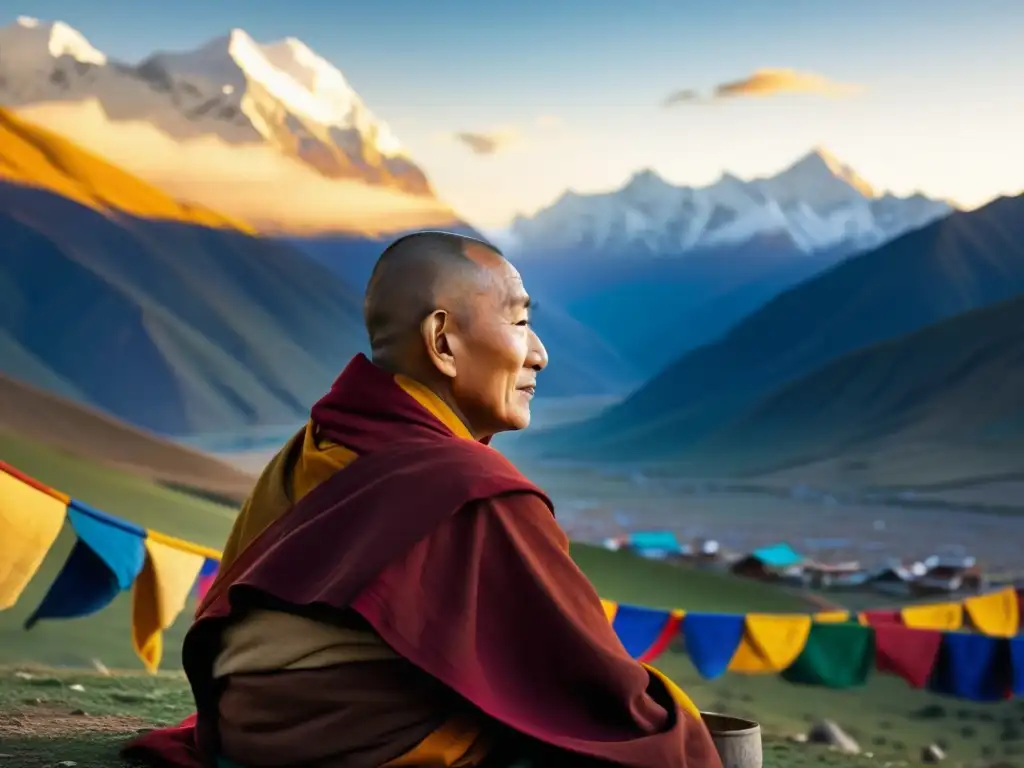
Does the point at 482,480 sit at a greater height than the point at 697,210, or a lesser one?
lesser

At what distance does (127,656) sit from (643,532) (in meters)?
11.4

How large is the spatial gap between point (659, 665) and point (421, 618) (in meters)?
7.83

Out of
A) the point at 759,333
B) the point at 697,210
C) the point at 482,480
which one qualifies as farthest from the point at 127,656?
the point at 759,333

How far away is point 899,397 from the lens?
94.8 ft

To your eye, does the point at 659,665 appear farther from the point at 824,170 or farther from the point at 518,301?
the point at 824,170

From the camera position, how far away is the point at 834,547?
58.7ft

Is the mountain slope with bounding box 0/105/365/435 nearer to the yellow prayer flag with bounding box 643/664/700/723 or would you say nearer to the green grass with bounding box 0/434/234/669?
the green grass with bounding box 0/434/234/669

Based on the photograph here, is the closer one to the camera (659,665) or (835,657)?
(835,657)

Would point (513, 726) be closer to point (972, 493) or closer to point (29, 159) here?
point (29, 159)

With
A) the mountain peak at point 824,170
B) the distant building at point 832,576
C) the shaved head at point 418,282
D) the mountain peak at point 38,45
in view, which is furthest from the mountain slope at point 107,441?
the shaved head at point 418,282

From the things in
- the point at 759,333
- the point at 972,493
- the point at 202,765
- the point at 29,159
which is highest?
the point at 759,333

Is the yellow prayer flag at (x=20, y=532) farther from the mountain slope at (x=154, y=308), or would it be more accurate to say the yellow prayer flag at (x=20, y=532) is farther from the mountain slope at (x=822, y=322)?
the mountain slope at (x=822, y=322)

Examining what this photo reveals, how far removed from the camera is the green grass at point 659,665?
4.28 meters

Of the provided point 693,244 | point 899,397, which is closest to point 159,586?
point 899,397
